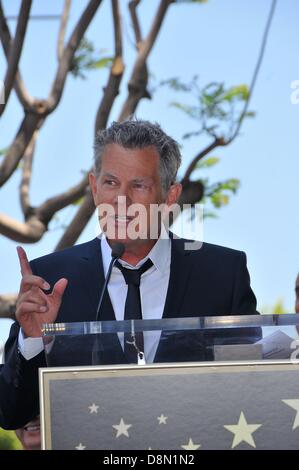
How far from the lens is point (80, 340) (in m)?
2.39

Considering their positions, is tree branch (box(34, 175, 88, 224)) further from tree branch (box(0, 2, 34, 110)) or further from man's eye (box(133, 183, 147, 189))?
man's eye (box(133, 183, 147, 189))

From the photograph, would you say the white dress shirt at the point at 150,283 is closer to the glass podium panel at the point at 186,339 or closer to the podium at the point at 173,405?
the glass podium panel at the point at 186,339

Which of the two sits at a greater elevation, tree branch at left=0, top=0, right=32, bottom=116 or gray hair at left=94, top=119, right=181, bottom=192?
tree branch at left=0, top=0, right=32, bottom=116

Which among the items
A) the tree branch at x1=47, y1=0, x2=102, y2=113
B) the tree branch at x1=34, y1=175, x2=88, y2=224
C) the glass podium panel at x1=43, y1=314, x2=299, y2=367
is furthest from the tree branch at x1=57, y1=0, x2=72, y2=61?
the glass podium panel at x1=43, y1=314, x2=299, y2=367

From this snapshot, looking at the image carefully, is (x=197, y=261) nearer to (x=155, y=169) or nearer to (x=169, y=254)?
(x=169, y=254)

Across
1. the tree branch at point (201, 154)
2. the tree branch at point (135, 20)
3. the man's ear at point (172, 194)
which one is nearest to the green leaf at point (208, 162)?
the tree branch at point (201, 154)

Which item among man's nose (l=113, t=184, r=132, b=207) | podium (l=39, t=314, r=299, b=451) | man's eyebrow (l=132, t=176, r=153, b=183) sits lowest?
podium (l=39, t=314, r=299, b=451)

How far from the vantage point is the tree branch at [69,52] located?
20.9ft

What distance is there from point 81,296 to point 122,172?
43 cm

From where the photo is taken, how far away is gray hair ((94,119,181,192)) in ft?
10.8

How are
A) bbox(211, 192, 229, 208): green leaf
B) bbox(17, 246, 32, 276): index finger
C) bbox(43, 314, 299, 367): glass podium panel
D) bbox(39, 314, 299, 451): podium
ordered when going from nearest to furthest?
bbox(39, 314, 299, 451): podium → bbox(43, 314, 299, 367): glass podium panel → bbox(17, 246, 32, 276): index finger → bbox(211, 192, 229, 208): green leaf

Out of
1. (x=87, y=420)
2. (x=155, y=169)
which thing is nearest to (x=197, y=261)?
(x=155, y=169)

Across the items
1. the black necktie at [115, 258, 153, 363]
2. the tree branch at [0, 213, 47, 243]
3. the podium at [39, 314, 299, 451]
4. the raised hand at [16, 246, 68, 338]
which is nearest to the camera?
the podium at [39, 314, 299, 451]
